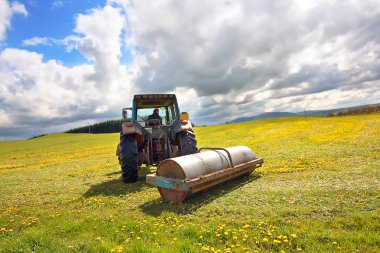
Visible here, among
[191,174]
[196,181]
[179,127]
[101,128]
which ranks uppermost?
[101,128]

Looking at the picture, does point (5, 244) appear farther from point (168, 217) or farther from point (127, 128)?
point (127, 128)

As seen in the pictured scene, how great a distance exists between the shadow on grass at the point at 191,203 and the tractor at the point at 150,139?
93.3 inches

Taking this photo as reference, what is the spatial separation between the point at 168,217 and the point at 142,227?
670 mm

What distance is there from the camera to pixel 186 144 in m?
9.95

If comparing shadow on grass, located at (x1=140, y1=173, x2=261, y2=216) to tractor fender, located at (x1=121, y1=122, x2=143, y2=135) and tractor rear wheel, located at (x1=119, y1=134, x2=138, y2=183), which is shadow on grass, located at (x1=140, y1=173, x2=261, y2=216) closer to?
tractor rear wheel, located at (x1=119, y1=134, x2=138, y2=183)

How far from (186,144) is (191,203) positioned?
11.2 ft

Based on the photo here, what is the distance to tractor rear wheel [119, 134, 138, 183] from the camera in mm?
9305

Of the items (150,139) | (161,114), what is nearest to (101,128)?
(161,114)

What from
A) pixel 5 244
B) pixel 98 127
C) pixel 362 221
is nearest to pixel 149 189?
pixel 5 244

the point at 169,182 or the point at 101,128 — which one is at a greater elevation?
the point at 101,128

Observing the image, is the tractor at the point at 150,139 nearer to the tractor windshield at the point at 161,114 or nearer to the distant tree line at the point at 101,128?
the tractor windshield at the point at 161,114

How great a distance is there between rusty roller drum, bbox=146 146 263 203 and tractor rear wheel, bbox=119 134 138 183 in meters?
2.08

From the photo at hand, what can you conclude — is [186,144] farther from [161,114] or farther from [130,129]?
[161,114]

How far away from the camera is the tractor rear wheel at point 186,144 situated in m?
9.93
